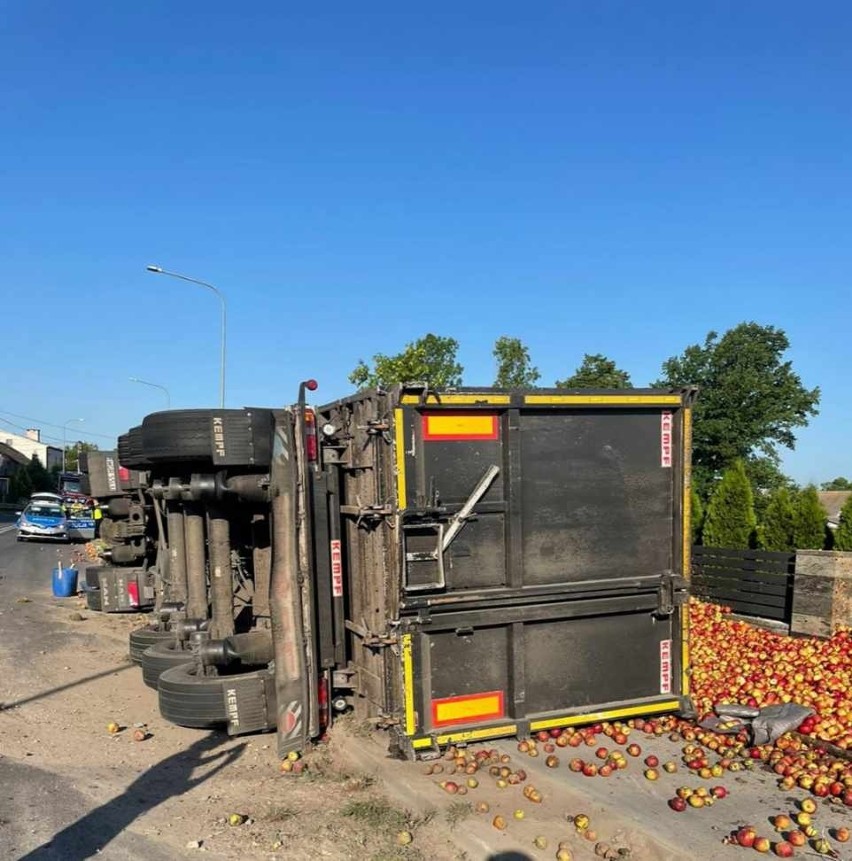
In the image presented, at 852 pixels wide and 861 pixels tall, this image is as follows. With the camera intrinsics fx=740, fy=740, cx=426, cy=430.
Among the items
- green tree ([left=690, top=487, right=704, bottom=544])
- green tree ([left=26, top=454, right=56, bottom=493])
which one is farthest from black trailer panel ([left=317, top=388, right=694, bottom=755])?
green tree ([left=26, top=454, right=56, bottom=493])

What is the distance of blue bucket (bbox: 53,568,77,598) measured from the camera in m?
15.2

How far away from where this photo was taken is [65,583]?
15.2 meters

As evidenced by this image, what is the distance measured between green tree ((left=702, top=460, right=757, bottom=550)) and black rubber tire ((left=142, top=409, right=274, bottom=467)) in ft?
35.6

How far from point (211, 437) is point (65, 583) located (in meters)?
10.8

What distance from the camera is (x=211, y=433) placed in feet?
21.2

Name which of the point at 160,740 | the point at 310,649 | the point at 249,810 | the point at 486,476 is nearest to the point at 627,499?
the point at 486,476

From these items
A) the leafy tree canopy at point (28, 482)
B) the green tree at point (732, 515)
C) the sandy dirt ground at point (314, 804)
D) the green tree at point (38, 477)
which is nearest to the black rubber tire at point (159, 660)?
the sandy dirt ground at point (314, 804)

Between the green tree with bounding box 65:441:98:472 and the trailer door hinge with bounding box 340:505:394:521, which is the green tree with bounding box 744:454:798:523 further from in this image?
the green tree with bounding box 65:441:98:472

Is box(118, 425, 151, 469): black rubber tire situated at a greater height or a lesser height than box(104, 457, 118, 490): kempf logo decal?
greater

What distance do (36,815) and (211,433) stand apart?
3.05m

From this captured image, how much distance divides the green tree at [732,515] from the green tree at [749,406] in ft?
99.6

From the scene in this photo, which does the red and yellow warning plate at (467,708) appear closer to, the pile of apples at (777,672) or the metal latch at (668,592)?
the metal latch at (668,592)

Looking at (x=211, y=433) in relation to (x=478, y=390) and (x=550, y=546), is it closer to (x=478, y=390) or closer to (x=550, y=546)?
(x=478, y=390)

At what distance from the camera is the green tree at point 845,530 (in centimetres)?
1248
